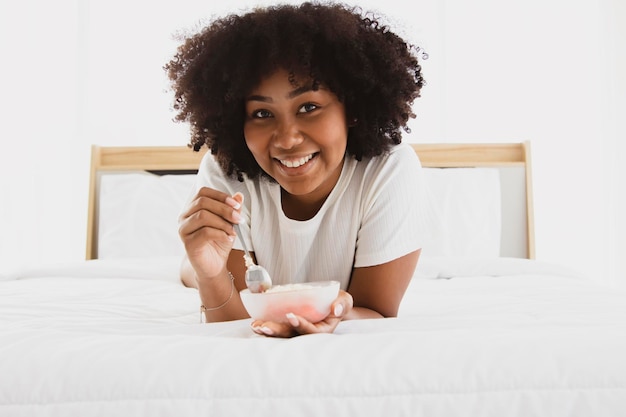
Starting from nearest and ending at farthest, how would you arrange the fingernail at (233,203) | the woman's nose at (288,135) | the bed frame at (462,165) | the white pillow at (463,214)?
the fingernail at (233,203)
the woman's nose at (288,135)
the white pillow at (463,214)
the bed frame at (462,165)

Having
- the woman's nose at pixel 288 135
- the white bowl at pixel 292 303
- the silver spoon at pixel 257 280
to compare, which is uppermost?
the woman's nose at pixel 288 135

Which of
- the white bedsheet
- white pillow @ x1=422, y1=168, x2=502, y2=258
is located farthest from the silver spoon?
white pillow @ x1=422, y1=168, x2=502, y2=258

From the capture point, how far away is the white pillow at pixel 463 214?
3143mm

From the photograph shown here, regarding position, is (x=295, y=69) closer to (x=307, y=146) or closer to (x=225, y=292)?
(x=307, y=146)

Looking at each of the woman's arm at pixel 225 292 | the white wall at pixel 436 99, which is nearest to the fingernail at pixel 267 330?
the woman's arm at pixel 225 292

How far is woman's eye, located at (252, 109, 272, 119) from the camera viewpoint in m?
1.54

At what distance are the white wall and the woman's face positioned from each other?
88.2 inches

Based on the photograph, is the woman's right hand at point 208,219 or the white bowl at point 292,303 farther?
the woman's right hand at point 208,219

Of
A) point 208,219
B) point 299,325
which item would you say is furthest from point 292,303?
point 208,219

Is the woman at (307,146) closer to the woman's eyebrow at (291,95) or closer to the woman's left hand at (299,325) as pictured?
the woman's eyebrow at (291,95)

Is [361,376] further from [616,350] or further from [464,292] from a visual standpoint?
[464,292]

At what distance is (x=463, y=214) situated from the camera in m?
3.22

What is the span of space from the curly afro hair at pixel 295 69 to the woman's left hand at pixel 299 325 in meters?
0.58

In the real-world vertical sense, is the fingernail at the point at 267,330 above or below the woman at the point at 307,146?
below
